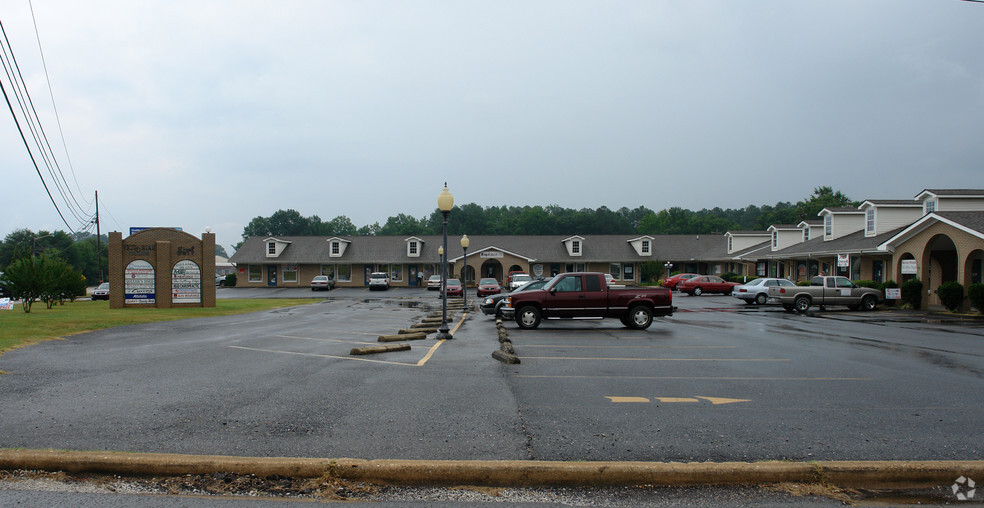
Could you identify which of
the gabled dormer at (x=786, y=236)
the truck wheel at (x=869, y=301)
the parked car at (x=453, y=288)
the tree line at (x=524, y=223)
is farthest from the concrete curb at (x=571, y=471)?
the tree line at (x=524, y=223)

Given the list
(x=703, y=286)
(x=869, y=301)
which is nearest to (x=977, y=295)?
(x=869, y=301)

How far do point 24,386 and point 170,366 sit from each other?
2.22 meters

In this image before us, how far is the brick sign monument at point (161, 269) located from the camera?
2784 cm

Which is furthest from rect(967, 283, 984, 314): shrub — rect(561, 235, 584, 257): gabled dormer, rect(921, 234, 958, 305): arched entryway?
rect(561, 235, 584, 257): gabled dormer

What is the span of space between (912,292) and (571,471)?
29.5 meters

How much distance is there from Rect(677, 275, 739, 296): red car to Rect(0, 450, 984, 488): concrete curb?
127ft

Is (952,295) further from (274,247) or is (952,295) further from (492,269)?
(274,247)

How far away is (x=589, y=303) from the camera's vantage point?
17.5 meters

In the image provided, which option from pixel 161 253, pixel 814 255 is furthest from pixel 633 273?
pixel 161 253

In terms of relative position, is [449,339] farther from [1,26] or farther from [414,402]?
[1,26]

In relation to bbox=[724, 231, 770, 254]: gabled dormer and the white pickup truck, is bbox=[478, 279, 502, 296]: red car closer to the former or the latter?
the white pickup truck

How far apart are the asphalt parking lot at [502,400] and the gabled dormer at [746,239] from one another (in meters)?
40.5

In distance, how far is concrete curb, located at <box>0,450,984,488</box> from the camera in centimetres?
476

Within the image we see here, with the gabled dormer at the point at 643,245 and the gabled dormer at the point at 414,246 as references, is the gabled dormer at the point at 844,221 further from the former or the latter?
the gabled dormer at the point at 414,246
